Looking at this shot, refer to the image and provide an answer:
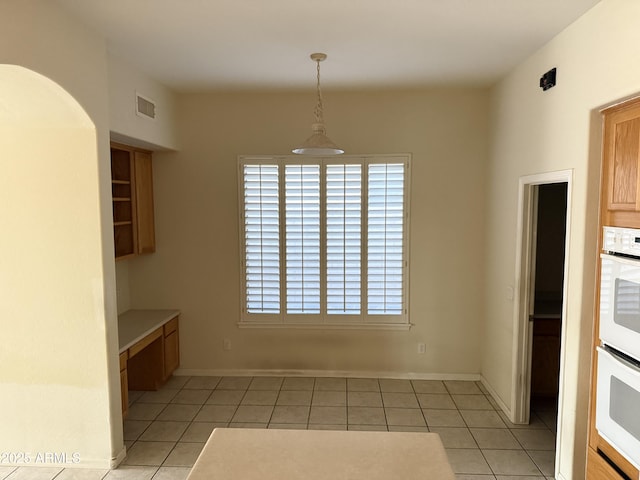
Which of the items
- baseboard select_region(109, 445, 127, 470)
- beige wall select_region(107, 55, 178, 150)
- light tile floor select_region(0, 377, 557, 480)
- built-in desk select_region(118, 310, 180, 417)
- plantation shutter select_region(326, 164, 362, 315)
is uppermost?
beige wall select_region(107, 55, 178, 150)

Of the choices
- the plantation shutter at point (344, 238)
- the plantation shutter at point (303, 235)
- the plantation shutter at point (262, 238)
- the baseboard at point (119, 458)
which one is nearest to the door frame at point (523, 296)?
the plantation shutter at point (344, 238)

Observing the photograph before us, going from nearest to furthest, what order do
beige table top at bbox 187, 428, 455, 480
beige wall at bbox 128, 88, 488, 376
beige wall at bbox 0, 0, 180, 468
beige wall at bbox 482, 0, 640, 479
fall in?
beige table top at bbox 187, 428, 455, 480 < beige wall at bbox 482, 0, 640, 479 < beige wall at bbox 0, 0, 180, 468 < beige wall at bbox 128, 88, 488, 376

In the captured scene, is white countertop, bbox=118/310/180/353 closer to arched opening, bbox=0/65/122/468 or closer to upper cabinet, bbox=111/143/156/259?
arched opening, bbox=0/65/122/468

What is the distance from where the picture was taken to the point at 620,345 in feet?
6.90

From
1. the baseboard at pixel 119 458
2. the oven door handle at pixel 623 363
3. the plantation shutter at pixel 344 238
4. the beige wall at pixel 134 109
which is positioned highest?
the beige wall at pixel 134 109

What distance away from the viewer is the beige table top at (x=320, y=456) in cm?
128

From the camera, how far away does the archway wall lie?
8.89ft

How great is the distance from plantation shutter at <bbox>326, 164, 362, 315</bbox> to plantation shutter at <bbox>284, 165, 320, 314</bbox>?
0.12 meters

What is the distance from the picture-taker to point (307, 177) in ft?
14.1

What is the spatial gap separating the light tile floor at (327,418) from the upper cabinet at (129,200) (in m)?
1.48

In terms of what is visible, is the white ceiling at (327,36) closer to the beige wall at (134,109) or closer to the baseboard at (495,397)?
the beige wall at (134,109)

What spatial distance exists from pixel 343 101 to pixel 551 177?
7.08ft

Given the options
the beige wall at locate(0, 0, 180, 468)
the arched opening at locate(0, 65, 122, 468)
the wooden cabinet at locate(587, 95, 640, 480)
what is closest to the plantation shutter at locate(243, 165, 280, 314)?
the beige wall at locate(0, 0, 180, 468)

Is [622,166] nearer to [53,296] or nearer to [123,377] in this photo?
[53,296]
